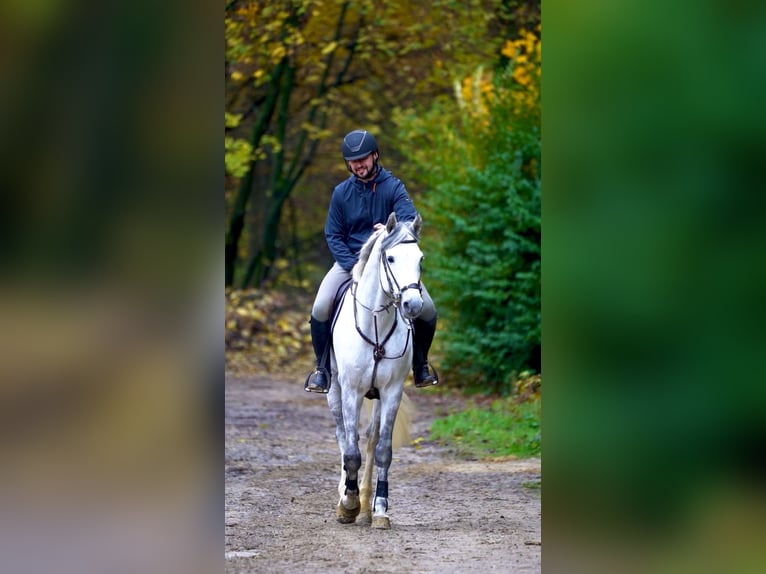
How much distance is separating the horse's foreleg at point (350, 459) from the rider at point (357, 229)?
0.45m

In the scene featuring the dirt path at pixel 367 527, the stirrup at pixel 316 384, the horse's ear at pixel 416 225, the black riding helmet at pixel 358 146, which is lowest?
the dirt path at pixel 367 527

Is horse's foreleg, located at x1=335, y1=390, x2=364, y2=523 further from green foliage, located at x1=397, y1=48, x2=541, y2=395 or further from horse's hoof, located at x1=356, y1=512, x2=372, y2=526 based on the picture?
green foliage, located at x1=397, y1=48, x2=541, y2=395

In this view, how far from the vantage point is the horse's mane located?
7.47 m

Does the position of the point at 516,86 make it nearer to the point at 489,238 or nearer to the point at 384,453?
the point at 489,238

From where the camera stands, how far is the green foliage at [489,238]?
15.3 metres

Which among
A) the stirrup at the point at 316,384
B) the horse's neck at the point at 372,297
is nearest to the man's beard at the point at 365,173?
the horse's neck at the point at 372,297

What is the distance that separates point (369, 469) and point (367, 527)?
506mm

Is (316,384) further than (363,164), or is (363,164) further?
(316,384)

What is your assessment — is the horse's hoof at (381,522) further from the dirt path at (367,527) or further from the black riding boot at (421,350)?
the black riding boot at (421,350)

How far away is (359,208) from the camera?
8375 millimetres

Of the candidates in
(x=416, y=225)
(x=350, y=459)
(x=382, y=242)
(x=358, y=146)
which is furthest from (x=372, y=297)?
(x=350, y=459)
